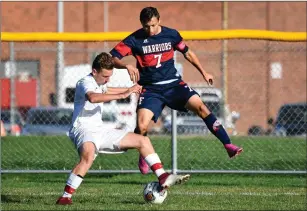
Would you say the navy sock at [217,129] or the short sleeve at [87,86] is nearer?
the short sleeve at [87,86]

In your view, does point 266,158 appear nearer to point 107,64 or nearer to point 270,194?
point 270,194

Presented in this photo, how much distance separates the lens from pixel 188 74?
106ft

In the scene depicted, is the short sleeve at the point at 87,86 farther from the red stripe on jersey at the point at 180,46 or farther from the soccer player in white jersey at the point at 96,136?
the red stripe on jersey at the point at 180,46

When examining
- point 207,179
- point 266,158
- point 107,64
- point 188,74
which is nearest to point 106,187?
point 207,179

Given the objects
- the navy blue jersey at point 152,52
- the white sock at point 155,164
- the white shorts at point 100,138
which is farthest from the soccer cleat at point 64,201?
the navy blue jersey at point 152,52

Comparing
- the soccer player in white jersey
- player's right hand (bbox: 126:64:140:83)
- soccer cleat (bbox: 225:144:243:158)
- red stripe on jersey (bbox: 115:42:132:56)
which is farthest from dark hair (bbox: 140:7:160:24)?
soccer cleat (bbox: 225:144:243:158)

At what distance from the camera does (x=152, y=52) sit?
11086 mm

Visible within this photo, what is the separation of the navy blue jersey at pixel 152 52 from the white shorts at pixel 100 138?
1.48 meters

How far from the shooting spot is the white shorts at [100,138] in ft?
32.0

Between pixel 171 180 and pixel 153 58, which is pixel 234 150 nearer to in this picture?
pixel 153 58

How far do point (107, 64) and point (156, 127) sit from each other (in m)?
10.4

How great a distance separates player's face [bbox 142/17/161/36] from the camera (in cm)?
1088

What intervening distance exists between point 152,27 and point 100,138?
1.72 meters

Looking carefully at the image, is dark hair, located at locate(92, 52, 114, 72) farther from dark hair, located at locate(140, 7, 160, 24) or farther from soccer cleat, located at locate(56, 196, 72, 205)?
soccer cleat, located at locate(56, 196, 72, 205)
